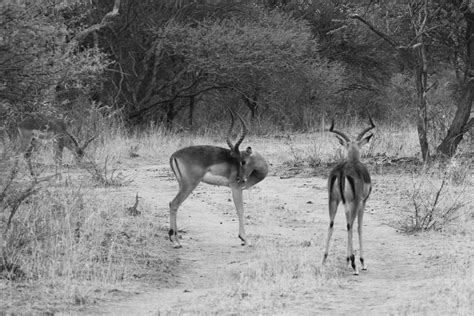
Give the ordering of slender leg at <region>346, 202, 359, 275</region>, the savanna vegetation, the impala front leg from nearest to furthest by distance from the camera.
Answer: the savanna vegetation
slender leg at <region>346, 202, 359, 275</region>
the impala front leg

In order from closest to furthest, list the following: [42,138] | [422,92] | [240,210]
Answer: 1. [240,210]
2. [422,92]
3. [42,138]

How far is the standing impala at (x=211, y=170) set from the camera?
941 cm

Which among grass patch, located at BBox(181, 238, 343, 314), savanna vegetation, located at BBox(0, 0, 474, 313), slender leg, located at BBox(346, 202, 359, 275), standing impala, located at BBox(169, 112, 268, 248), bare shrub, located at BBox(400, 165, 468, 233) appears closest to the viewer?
grass patch, located at BBox(181, 238, 343, 314)

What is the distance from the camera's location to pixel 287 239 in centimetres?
950

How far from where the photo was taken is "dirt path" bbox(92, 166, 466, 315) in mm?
6422

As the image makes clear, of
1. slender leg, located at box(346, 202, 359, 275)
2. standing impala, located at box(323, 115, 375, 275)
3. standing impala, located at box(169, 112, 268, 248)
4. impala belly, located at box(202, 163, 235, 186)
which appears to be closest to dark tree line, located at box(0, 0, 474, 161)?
standing impala, located at box(169, 112, 268, 248)

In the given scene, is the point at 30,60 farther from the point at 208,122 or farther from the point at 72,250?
the point at 208,122

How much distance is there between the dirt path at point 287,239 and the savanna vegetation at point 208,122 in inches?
5.6

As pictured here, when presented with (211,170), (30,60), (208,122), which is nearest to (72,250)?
(30,60)

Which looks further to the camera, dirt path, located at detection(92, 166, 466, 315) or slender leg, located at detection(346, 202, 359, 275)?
slender leg, located at detection(346, 202, 359, 275)

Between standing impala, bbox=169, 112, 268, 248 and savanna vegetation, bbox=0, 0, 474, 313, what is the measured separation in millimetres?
424

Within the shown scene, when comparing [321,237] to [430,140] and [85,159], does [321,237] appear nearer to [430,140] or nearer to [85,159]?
[85,159]

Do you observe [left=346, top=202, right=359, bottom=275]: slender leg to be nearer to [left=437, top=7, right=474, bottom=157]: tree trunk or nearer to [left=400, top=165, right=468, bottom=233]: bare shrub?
[left=400, top=165, right=468, bottom=233]: bare shrub

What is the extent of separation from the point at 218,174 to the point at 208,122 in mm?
16198
